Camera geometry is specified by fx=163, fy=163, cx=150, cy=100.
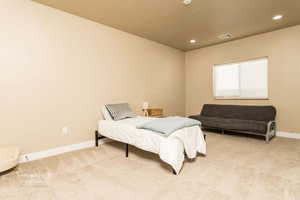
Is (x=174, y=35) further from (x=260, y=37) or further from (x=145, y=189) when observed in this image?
(x=145, y=189)

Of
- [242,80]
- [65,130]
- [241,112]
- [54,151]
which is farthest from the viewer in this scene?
[242,80]

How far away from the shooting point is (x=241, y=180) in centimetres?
191

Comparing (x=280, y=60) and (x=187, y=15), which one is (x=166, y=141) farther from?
(x=280, y=60)

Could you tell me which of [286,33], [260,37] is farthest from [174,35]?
[286,33]

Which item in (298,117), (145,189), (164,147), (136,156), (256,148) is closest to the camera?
(145,189)

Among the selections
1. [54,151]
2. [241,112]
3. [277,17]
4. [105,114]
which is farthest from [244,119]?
[54,151]

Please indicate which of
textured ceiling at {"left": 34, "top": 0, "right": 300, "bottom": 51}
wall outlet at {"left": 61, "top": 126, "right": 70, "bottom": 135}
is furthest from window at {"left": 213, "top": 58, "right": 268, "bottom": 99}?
wall outlet at {"left": 61, "top": 126, "right": 70, "bottom": 135}

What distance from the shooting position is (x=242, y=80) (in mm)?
4531

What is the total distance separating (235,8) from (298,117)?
9.27ft

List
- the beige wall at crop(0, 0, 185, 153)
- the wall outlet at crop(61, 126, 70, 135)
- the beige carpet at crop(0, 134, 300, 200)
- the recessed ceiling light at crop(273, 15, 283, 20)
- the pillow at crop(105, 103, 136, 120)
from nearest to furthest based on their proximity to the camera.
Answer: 1. the beige carpet at crop(0, 134, 300, 200)
2. the beige wall at crop(0, 0, 185, 153)
3. the wall outlet at crop(61, 126, 70, 135)
4. the recessed ceiling light at crop(273, 15, 283, 20)
5. the pillow at crop(105, 103, 136, 120)

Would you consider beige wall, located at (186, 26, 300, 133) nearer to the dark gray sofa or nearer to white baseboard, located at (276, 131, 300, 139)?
white baseboard, located at (276, 131, 300, 139)

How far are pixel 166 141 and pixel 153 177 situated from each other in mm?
462

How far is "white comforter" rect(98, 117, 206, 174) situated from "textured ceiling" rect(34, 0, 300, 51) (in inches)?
79.5

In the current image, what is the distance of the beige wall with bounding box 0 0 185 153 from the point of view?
2400mm
